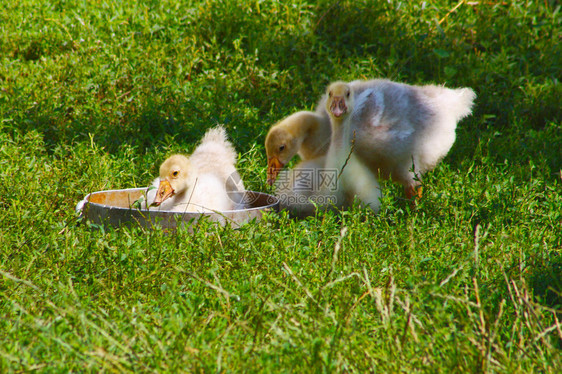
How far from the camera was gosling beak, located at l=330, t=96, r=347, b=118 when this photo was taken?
4184 mm

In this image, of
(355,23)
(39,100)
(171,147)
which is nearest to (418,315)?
(171,147)

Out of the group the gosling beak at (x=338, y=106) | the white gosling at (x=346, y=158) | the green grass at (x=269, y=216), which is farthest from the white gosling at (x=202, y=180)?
the gosling beak at (x=338, y=106)

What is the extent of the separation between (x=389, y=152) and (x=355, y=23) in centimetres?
335

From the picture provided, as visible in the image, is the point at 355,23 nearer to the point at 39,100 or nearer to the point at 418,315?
the point at 39,100

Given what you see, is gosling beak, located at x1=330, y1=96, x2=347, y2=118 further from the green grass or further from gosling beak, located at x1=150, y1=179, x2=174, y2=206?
gosling beak, located at x1=150, y1=179, x2=174, y2=206

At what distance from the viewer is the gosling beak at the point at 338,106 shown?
4.18 m

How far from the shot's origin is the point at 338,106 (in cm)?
420

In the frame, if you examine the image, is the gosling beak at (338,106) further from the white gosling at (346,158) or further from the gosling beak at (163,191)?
the gosling beak at (163,191)

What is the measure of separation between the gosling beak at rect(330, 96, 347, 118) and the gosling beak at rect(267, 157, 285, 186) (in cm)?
62

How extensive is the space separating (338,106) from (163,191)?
1.30 metres

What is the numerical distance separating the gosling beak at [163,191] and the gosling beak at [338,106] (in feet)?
3.98

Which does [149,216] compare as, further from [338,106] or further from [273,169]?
[338,106]

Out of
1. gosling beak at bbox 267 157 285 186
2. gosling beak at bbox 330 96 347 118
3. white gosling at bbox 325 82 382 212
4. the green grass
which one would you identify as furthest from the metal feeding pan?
gosling beak at bbox 330 96 347 118

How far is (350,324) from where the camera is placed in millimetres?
2414
